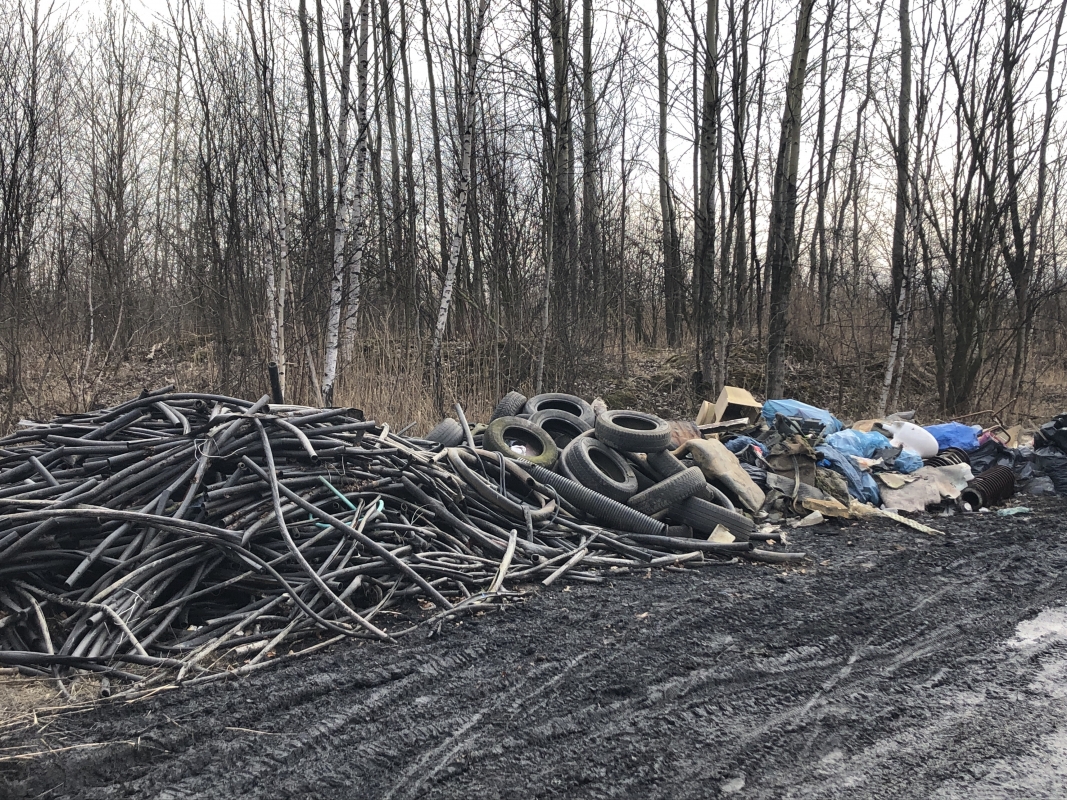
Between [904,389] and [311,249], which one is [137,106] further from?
[904,389]

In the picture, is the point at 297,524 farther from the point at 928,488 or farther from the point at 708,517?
the point at 928,488

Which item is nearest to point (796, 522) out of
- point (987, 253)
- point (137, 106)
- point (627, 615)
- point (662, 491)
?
point (662, 491)

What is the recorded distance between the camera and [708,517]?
17.7 feet

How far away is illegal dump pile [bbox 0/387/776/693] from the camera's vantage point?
3266 millimetres

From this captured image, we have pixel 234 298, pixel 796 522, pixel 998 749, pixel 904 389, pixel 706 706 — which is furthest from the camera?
pixel 904 389

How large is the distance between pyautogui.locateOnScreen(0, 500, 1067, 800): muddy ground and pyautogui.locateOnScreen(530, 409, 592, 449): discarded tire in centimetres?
287

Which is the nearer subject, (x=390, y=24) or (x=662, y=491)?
(x=662, y=491)

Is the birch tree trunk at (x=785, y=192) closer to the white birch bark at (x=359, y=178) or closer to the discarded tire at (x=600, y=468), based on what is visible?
the discarded tire at (x=600, y=468)

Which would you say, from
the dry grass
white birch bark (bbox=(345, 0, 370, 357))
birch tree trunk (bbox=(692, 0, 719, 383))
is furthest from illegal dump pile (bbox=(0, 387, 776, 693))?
birch tree trunk (bbox=(692, 0, 719, 383))

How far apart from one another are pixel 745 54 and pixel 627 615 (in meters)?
9.35

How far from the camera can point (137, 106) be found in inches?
545

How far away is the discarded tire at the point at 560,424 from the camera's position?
6.83 m

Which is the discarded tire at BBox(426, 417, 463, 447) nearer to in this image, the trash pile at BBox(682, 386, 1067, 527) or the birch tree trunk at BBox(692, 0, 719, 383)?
the trash pile at BBox(682, 386, 1067, 527)

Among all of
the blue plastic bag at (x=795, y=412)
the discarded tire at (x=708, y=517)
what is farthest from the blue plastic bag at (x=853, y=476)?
the discarded tire at (x=708, y=517)
